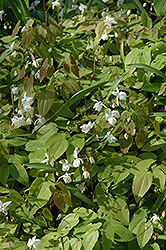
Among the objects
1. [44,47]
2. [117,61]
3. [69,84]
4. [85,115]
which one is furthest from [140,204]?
[44,47]

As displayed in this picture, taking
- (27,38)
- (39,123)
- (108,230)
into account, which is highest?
(27,38)

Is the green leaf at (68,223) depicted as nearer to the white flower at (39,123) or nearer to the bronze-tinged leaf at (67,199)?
the bronze-tinged leaf at (67,199)

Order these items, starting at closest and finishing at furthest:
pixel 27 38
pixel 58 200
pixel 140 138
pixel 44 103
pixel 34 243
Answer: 1. pixel 34 243
2. pixel 58 200
3. pixel 140 138
4. pixel 44 103
5. pixel 27 38

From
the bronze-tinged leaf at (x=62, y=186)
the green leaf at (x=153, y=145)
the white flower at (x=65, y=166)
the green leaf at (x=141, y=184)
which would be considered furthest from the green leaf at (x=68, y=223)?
the green leaf at (x=153, y=145)

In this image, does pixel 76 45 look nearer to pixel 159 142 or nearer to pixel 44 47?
pixel 44 47

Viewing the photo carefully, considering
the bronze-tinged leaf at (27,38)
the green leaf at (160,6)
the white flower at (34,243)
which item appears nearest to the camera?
the white flower at (34,243)

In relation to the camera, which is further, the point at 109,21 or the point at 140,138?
the point at 109,21

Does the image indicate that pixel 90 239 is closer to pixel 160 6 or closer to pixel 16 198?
pixel 16 198

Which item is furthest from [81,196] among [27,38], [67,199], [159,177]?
[27,38]
